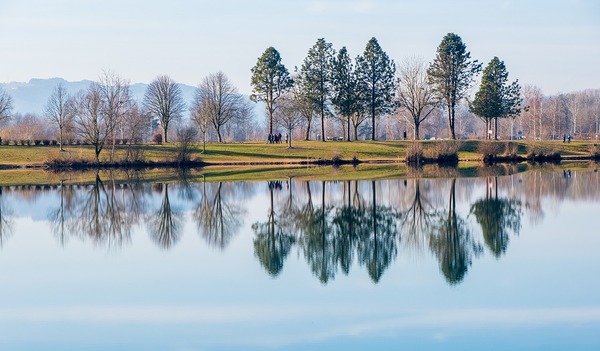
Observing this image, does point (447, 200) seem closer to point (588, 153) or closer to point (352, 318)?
point (352, 318)

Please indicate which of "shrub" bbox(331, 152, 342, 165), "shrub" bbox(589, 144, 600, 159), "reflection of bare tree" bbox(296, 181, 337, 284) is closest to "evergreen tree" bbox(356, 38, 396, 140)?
"shrub" bbox(331, 152, 342, 165)

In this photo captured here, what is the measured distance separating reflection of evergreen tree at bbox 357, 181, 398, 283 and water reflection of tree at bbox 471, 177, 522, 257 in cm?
299

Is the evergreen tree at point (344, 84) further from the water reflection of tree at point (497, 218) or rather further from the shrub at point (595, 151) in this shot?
the water reflection of tree at point (497, 218)

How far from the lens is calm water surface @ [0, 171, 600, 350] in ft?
44.3

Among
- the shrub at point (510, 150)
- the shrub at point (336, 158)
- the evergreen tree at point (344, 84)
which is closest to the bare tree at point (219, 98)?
the evergreen tree at point (344, 84)

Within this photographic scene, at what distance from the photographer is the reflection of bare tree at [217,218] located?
2478cm

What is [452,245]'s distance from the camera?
22.2 metres

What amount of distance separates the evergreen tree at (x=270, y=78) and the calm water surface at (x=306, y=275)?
47487 mm

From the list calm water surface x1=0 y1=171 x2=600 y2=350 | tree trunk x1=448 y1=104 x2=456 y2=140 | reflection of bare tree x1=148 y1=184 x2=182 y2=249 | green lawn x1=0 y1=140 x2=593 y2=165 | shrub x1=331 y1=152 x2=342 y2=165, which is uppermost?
tree trunk x1=448 y1=104 x2=456 y2=140

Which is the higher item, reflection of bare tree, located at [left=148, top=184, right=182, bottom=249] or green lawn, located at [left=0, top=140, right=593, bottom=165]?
green lawn, located at [left=0, top=140, right=593, bottom=165]

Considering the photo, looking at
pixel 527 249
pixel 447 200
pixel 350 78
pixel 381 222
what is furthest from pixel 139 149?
pixel 527 249

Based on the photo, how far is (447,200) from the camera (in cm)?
3438

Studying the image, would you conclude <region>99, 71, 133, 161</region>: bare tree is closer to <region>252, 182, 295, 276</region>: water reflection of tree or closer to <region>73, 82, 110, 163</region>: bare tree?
<region>73, 82, 110, 163</region>: bare tree

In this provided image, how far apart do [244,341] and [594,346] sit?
5.99 meters
